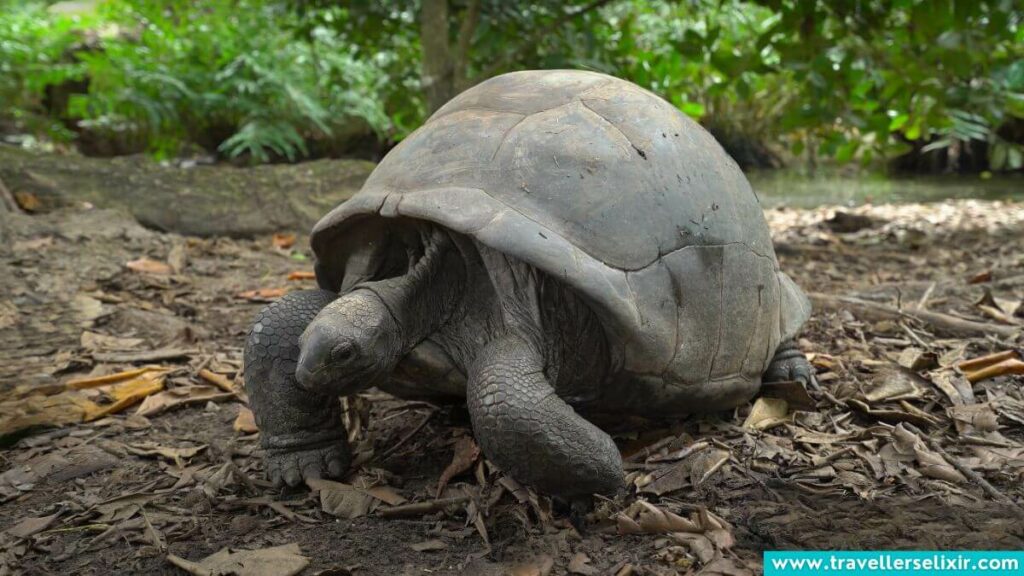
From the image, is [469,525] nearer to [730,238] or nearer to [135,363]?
[730,238]

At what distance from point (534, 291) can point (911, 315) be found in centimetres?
262

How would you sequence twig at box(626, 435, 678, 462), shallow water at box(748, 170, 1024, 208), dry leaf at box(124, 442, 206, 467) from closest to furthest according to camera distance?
twig at box(626, 435, 678, 462) → dry leaf at box(124, 442, 206, 467) → shallow water at box(748, 170, 1024, 208)

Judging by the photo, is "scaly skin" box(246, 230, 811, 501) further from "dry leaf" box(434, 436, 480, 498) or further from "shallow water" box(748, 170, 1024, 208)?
"shallow water" box(748, 170, 1024, 208)

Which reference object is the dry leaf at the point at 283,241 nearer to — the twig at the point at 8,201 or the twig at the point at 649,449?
the twig at the point at 8,201

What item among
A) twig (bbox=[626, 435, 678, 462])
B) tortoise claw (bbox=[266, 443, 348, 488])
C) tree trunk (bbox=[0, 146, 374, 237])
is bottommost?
twig (bbox=[626, 435, 678, 462])

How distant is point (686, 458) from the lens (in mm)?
2684

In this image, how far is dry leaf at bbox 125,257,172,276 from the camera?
5.13 metres

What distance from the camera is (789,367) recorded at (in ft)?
10.8

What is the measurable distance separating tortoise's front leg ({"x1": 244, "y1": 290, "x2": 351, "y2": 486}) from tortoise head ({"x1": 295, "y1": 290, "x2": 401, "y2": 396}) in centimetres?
24

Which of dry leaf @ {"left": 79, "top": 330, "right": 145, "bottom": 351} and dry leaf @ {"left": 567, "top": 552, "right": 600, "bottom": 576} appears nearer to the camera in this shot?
dry leaf @ {"left": 567, "top": 552, "right": 600, "bottom": 576}

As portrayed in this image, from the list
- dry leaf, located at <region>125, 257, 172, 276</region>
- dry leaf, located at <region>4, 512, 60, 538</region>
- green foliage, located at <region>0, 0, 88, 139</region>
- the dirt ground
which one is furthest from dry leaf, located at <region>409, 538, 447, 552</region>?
green foliage, located at <region>0, 0, 88, 139</region>

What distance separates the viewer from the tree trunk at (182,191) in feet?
20.4

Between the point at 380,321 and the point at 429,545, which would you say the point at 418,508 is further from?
the point at 380,321

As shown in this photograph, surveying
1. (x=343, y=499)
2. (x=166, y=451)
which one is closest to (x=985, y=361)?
(x=343, y=499)
